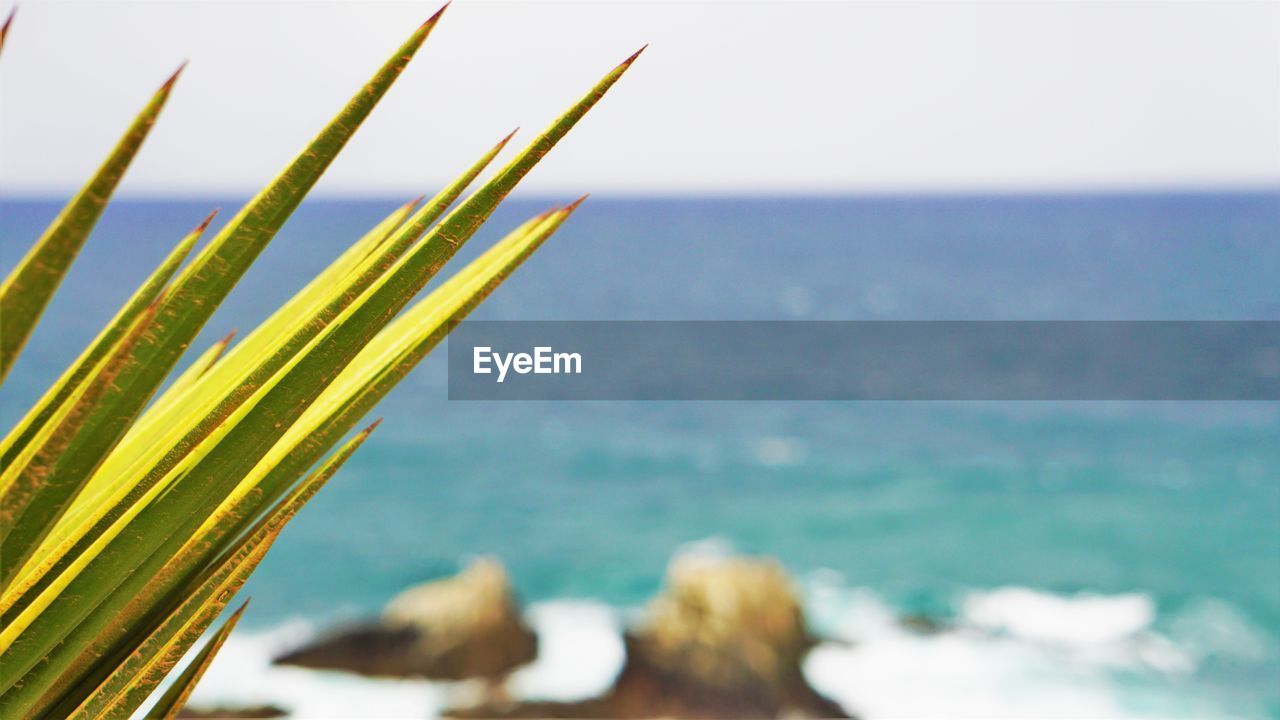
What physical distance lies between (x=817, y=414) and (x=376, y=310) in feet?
64.3

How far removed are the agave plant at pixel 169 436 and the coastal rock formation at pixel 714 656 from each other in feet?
21.6

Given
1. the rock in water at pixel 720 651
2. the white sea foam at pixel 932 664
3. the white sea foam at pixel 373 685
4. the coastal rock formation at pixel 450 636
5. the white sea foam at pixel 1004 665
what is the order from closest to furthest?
the rock in water at pixel 720 651 → the white sea foam at pixel 373 685 → the coastal rock formation at pixel 450 636 → the white sea foam at pixel 932 664 → the white sea foam at pixel 1004 665

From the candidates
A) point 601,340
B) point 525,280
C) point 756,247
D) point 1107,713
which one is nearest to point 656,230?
point 756,247

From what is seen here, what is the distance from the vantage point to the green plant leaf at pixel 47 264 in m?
0.26

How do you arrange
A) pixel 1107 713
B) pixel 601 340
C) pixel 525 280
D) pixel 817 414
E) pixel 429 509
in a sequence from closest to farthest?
pixel 1107 713
pixel 429 509
pixel 817 414
pixel 601 340
pixel 525 280

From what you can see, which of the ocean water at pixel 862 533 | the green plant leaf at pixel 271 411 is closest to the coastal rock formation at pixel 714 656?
the ocean water at pixel 862 533

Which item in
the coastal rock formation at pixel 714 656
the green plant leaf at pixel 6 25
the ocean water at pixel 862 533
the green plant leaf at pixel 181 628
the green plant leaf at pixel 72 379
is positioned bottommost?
the green plant leaf at pixel 181 628

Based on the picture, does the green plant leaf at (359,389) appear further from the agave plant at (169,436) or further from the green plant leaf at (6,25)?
the green plant leaf at (6,25)

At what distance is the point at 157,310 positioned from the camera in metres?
0.31

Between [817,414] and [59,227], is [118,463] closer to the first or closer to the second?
[59,227]

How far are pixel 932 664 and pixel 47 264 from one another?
361 inches

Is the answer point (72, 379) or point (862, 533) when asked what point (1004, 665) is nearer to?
point (862, 533)

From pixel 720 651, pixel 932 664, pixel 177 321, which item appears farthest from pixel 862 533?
pixel 177 321

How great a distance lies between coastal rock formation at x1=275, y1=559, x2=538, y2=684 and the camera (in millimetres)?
7387
